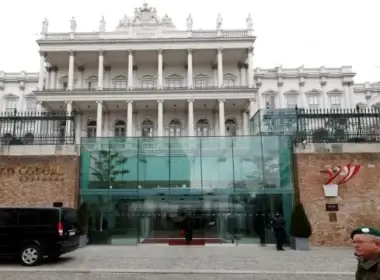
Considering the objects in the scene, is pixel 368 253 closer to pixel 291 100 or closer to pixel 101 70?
pixel 101 70

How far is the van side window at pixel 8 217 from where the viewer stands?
36.7ft

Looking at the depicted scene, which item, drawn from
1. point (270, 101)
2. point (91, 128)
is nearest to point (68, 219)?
point (91, 128)

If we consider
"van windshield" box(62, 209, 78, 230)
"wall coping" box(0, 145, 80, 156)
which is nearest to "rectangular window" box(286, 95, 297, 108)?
"wall coping" box(0, 145, 80, 156)

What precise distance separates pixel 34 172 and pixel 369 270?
15434 millimetres

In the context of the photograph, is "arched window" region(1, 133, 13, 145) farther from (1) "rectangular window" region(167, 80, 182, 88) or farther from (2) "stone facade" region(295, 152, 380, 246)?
(1) "rectangular window" region(167, 80, 182, 88)

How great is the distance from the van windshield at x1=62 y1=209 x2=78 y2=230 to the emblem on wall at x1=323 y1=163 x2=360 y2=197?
387 inches

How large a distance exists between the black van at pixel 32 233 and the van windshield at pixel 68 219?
0.03 metres

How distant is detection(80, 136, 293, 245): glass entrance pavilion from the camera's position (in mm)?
16391

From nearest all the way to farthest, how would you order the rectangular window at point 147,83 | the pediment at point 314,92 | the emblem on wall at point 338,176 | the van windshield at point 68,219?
1. the van windshield at point 68,219
2. the emblem on wall at point 338,176
3. the rectangular window at point 147,83
4. the pediment at point 314,92

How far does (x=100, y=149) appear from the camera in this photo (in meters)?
17.2

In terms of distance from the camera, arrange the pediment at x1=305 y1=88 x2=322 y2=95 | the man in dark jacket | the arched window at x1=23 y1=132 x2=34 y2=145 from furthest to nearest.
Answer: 1. the pediment at x1=305 y1=88 x2=322 y2=95
2. the arched window at x1=23 y1=132 x2=34 y2=145
3. the man in dark jacket

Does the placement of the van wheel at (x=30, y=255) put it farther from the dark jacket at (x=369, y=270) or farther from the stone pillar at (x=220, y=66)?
the stone pillar at (x=220, y=66)

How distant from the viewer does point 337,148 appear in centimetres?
1600

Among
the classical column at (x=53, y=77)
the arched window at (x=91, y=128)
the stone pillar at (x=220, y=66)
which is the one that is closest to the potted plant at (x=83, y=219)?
the arched window at (x=91, y=128)
